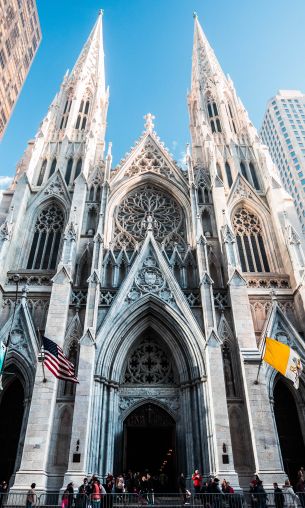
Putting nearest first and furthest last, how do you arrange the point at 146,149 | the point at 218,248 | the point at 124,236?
the point at 218,248 → the point at 124,236 → the point at 146,149

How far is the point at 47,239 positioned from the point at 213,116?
18.6m

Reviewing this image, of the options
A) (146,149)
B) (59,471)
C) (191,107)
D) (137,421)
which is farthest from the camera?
(191,107)

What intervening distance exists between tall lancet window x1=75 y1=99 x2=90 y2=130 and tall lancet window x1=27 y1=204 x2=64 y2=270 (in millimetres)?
9729

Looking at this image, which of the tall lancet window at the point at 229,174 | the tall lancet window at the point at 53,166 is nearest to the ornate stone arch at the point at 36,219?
the tall lancet window at the point at 53,166

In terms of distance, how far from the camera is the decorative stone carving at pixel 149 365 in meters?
18.9

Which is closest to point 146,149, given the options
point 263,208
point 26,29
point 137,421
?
point 263,208

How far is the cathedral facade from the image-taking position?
51.9 ft

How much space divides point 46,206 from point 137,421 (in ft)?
49.2

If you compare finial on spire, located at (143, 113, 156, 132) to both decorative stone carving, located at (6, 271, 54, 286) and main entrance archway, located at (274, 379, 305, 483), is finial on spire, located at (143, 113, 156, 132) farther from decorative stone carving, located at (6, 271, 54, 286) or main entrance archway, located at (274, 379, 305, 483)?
main entrance archway, located at (274, 379, 305, 483)

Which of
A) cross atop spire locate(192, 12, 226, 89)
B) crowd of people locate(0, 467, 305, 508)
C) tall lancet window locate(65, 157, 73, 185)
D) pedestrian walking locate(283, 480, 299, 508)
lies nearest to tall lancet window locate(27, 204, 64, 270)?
tall lancet window locate(65, 157, 73, 185)

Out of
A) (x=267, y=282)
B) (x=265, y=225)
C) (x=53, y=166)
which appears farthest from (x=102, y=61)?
(x=267, y=282)

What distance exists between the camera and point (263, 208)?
79.9 feet

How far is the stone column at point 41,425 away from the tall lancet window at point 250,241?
37.5 ft

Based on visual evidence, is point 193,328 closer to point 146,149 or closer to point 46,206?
point 46,206
